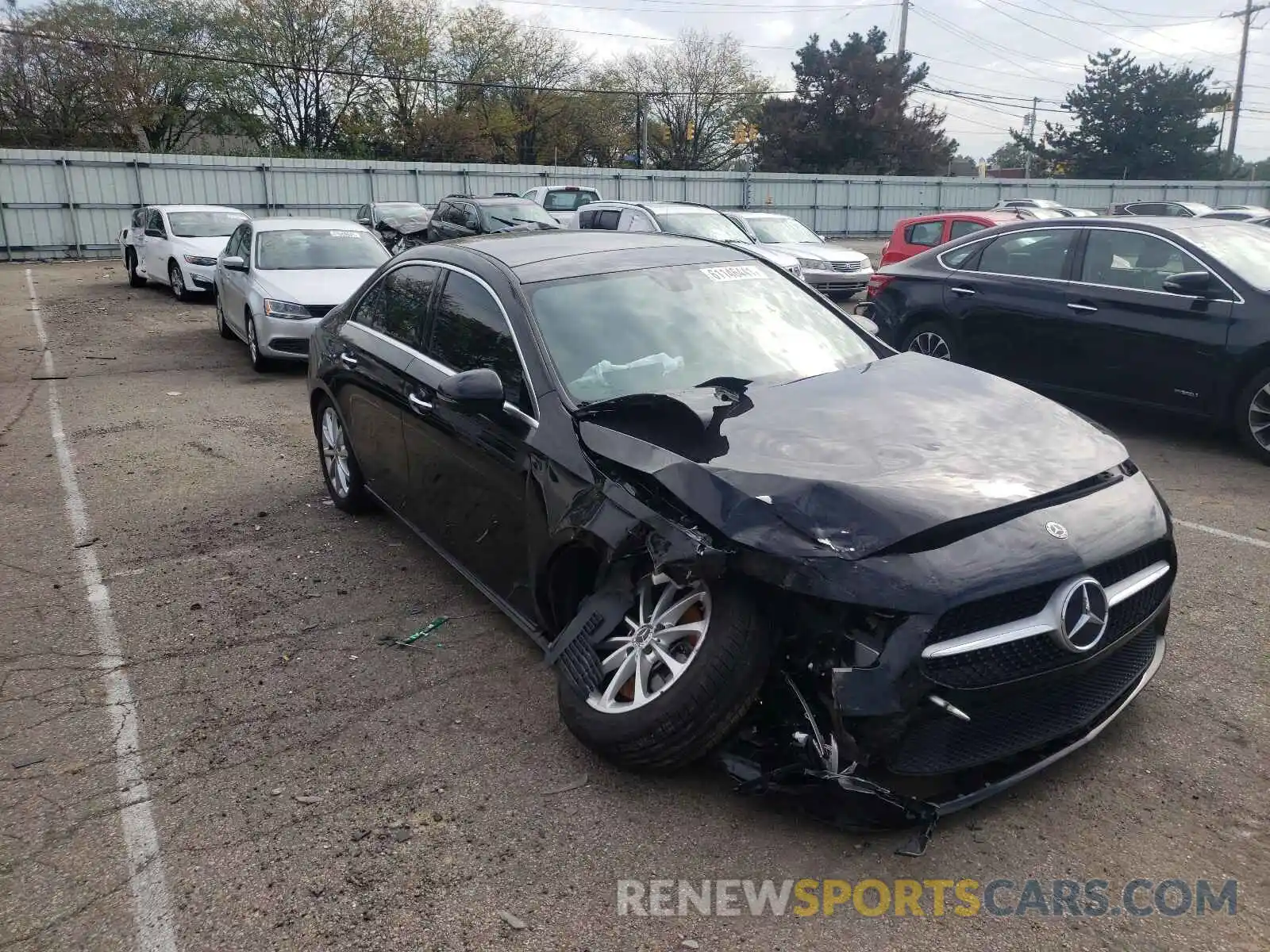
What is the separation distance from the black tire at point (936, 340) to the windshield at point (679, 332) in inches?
163

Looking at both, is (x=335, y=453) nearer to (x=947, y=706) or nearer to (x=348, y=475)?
(x=348, y=475)

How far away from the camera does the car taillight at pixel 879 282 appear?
30.3 feet

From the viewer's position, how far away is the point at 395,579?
515 cm

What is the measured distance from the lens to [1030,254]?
807 cm

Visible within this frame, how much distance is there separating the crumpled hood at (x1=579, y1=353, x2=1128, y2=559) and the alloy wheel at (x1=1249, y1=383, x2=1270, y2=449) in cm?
372

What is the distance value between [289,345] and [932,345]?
6.62 m

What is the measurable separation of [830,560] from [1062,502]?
875mm

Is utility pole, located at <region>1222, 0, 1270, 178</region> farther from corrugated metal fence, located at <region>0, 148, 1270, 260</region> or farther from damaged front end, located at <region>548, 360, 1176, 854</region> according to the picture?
damaged front end, located at <region>548, 360, 1176, 854</region>

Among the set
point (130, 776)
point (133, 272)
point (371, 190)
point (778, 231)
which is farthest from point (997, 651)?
point (371, 190)

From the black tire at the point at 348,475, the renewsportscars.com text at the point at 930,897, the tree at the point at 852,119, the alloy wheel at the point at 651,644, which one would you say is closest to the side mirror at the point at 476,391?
the alloy wheel at the point at 651,644

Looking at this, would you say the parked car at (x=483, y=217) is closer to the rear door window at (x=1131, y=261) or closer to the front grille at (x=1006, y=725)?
the rear door window at (x=1131, y=261)

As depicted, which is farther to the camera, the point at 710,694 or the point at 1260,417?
the point at 1260,417

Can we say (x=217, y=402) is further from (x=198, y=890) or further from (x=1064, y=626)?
(x=1064, y=626)

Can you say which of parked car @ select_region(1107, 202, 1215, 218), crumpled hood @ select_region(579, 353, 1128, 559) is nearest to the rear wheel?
crumpled hood @ select_region(579, 353, 1128, 559)
